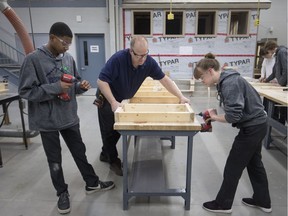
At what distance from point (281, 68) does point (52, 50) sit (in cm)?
306

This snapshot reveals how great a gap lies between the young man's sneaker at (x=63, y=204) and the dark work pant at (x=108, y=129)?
66cm

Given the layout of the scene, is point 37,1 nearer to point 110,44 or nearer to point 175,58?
point 110,44

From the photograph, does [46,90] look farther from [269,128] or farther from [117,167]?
[269,128]

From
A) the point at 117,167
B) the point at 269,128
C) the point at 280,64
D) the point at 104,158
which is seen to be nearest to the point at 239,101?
the point at 117,167

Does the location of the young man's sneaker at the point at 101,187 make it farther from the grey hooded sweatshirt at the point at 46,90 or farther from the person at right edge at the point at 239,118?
the person at right edge at the point at 239,118

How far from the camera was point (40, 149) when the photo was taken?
10.3 feet

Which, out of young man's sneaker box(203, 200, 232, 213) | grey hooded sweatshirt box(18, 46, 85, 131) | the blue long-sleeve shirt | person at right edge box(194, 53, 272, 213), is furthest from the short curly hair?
young man's sneaker box(203, 200, 232, 213)

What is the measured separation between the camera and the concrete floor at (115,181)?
194 centimetres

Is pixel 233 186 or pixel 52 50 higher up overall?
pixel 52 50

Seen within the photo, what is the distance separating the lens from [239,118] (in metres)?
1.54

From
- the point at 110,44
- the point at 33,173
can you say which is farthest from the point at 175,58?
the point at 33,173

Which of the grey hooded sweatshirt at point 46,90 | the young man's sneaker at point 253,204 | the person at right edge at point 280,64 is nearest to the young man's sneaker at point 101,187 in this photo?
the grey hooded sweatshirt at point 46,90

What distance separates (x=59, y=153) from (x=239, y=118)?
1.38m

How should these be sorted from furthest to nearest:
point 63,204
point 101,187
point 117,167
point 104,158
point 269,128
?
point 269,128 → point 104,158 → point 117,167 → point 101,187 → point 63,204
